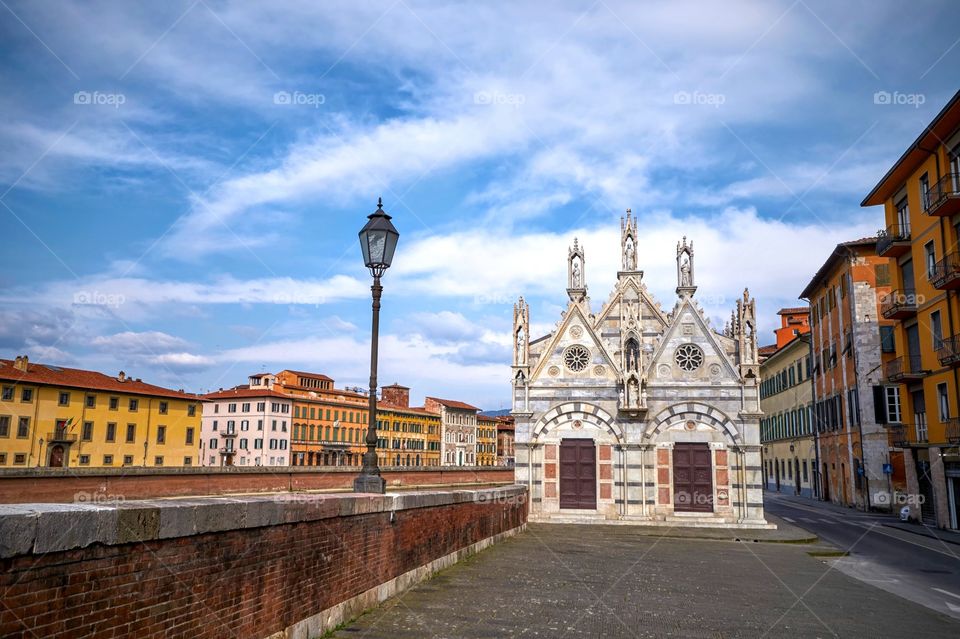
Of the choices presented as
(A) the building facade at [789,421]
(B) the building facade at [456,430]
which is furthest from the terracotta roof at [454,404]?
(A) the building facade at [789,421]

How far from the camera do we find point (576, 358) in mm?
29875

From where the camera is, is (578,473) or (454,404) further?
(454,404)

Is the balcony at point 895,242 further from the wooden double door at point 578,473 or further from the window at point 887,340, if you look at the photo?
the wooden double door at point 578,473

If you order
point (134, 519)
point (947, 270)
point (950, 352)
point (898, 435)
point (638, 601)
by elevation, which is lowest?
point (638, 601)

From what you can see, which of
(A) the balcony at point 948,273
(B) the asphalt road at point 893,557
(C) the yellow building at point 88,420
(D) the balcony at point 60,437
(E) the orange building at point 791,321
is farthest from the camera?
(E) the orange building at point 791,321

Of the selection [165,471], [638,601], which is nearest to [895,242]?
[638,601]

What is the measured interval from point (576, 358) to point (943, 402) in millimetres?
14334

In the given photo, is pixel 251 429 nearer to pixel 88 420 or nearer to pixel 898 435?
pixel 88 420

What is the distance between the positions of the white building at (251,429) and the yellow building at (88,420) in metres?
11.2

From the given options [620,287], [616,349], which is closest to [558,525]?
[616,349]

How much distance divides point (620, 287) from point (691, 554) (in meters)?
14.1

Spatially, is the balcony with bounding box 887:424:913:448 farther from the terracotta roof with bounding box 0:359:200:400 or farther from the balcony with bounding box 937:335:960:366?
the terracotta roof with bounding box 0:359:200:400

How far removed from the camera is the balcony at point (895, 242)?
3112 centimetres

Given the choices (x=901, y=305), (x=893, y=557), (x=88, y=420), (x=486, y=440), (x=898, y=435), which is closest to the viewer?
(x=893, y=557)
